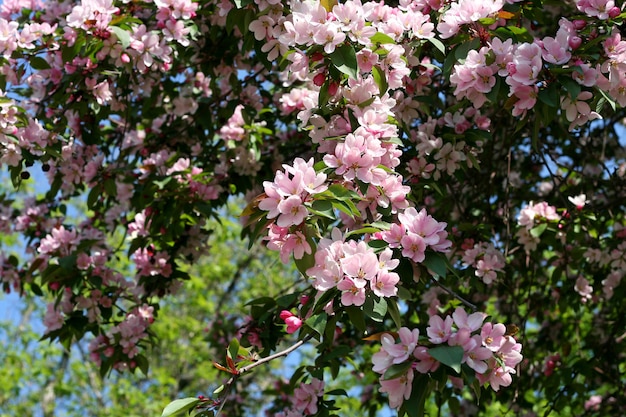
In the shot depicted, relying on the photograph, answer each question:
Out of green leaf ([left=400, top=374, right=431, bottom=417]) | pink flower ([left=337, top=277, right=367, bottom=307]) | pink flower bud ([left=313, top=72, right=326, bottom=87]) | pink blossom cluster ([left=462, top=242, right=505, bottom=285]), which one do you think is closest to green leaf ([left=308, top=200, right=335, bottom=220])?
pink flower ([left=337, top=277, right=367, bottom=307])

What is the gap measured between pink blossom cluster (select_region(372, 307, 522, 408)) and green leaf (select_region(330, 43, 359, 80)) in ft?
2.10

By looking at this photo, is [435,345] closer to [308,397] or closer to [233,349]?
[233,349]

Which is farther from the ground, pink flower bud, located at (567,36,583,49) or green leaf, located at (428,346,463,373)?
pink flower bud, located at (567,36,583,49)

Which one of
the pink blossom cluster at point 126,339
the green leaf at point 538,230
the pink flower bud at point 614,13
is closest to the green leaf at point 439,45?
the pink flower bud at point 614,13

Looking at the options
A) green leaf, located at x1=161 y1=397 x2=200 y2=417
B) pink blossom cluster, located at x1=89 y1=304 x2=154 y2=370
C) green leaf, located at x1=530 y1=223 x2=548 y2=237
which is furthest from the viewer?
pink blossom cluster, located at x1=89 y1=304 x2=154 y2=370

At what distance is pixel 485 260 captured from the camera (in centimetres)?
260

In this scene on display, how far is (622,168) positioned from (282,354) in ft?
9.13

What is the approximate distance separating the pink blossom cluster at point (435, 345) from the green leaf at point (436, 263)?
0.13 metres

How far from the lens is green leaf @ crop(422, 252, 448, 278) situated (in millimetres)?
1568

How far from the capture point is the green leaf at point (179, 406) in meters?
1.51

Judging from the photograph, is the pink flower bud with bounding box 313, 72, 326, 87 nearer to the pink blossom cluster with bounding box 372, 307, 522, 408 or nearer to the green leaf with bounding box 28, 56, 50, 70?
the pink blossom cluster with bounding box 372, 307, 522, 408

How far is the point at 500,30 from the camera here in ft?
6.66

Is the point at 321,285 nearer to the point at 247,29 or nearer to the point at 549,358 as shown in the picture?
the point at 247,29

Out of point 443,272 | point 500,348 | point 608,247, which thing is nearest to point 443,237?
point 443,272
